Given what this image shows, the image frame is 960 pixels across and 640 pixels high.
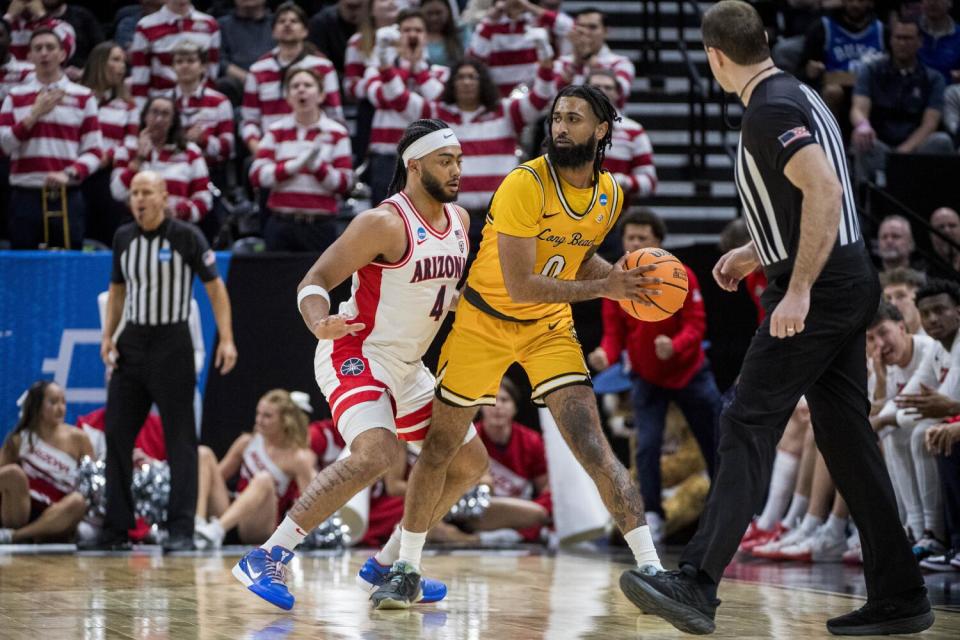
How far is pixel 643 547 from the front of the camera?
5.24 metres

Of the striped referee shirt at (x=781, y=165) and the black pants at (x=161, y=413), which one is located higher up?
the striped referee shirt at (x=781, y=165)

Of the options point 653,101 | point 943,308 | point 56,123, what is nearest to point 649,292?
point 943,308

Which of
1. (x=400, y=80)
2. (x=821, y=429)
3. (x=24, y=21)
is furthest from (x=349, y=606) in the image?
(x=24, y=21)

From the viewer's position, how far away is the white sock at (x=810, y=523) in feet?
26.9

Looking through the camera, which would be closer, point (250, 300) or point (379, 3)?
point (250, 300)

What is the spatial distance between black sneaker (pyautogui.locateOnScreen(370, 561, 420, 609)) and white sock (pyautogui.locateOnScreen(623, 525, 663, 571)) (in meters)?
0.93

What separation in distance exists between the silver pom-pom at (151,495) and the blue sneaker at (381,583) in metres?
3.37

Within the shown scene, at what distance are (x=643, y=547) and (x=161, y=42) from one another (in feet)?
25.1

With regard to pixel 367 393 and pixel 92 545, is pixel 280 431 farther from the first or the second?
pixel 367 393

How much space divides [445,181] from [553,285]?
28.4 inches

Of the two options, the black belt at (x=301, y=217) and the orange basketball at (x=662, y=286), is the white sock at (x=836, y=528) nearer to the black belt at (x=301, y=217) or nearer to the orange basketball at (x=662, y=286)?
the orange basketball at (x=662, y=286)

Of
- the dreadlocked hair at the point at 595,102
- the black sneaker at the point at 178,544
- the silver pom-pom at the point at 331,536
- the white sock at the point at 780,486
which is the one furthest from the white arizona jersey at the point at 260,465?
the dreadlocked hair at the point at 595,102

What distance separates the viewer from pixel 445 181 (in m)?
5.79

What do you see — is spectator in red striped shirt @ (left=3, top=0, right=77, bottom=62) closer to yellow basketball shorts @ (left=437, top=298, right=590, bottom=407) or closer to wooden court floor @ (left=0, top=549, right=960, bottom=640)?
wooden court floor @ (left=0, top=549, right=960, bottom=640)
